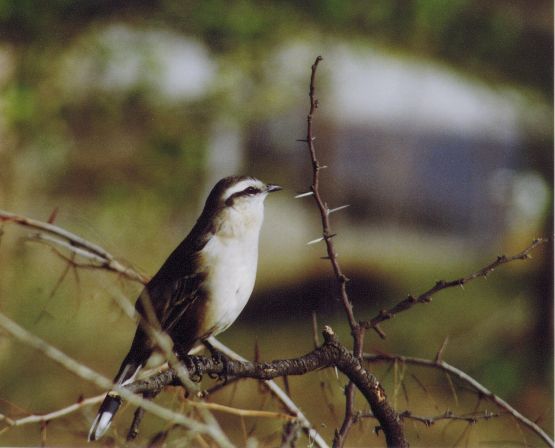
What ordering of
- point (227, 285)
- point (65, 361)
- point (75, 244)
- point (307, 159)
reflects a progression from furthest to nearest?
point (307, 159) < point (227, 285) < point (75, 244) < point (65, 361)

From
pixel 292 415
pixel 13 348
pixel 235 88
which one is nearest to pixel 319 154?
pixel 235 88

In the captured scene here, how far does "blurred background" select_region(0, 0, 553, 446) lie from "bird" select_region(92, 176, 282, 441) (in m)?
0.62

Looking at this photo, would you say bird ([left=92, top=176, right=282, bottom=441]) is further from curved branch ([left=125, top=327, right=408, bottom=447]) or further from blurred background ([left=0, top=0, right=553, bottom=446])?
blurred background ([left=0, top=0, right=553, bottom=446])

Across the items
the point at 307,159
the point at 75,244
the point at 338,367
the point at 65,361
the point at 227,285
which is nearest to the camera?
the point at 65,361

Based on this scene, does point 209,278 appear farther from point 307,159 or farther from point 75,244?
point 307,159

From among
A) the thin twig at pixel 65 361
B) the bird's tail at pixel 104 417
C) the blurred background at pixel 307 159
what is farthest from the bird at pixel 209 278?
the blurred background at pixel 307 159

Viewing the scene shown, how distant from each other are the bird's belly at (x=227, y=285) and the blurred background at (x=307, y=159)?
25.3 inches

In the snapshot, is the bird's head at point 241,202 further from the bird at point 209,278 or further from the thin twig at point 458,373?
the thin twig at point 458,373

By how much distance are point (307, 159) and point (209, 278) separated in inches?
32.7

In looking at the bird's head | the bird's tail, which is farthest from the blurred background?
the bird's tail

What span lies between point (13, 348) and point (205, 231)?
0.88 meters

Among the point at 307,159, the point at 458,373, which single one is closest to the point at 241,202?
the point at 458,373

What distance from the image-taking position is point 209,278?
0.97 m

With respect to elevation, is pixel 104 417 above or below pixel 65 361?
below
